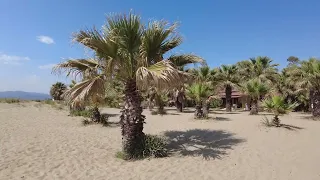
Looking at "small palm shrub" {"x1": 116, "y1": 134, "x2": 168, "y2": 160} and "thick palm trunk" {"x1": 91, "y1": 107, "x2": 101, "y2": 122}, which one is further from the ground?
"thick palm trunk" {"x1": 91, "y1": 107, "x2": 101, "y2": 122}

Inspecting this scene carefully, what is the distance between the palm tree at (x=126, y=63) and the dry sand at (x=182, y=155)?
4.05ft

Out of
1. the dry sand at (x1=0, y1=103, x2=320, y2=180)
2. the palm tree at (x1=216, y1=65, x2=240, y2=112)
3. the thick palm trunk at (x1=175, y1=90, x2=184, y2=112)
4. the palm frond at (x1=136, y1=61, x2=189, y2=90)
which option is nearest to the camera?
the dry sand at (x1=0, y1=103, x2=320, y2=180)

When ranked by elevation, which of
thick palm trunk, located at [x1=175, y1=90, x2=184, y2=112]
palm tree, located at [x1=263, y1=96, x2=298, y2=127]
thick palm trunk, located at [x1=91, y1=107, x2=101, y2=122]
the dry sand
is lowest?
the dry sand

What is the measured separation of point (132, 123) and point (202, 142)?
346cm

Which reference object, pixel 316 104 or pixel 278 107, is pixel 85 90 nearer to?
pixel 278 107

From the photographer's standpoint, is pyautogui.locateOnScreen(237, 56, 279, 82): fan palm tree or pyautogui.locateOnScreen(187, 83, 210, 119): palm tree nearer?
pyautogui.locateOnScreen(187, 83, 210, 119): palm tree

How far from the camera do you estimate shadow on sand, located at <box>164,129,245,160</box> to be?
9406 millimetres

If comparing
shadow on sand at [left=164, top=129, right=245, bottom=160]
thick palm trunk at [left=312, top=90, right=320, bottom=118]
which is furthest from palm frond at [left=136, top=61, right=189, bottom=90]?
thick palm trunk at [left=312, top=90, right=320, bottom=118]

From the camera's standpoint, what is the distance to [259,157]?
8.89 metres

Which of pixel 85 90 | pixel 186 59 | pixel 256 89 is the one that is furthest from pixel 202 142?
pixel 256 89

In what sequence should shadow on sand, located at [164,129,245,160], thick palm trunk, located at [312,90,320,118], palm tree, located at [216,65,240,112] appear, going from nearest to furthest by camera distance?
shadow on sand, located at [164,129,245,160] < thick palm trunk, located at [312,90,320,118] < palm tree, located at [216,65,240,112]

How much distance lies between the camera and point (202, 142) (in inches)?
432

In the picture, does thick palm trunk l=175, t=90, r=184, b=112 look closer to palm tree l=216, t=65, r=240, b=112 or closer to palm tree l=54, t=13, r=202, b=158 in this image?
palm tree l=216, t=65, r=240, b=112

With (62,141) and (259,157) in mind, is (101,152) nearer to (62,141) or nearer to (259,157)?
(62,141)
